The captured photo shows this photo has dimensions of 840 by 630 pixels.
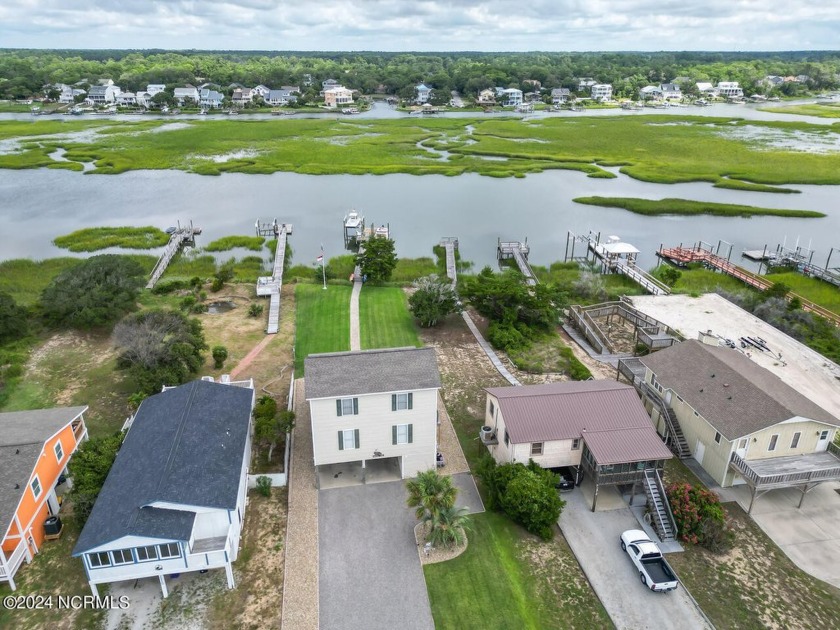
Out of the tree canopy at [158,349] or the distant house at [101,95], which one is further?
the distant house at [101,95]

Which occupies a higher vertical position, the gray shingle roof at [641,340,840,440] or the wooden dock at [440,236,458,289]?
the gray shingle roof at [641,340,840,440]

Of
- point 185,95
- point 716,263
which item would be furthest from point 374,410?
point 185,95

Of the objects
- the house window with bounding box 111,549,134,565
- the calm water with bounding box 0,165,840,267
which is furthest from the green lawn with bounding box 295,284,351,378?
the house window with bounding box 111,549,134,565

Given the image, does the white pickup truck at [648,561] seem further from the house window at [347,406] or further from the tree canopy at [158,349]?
the tree canopy at [158,349]

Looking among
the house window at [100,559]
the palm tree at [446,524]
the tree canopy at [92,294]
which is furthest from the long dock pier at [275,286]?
the palm tree at [446,524]

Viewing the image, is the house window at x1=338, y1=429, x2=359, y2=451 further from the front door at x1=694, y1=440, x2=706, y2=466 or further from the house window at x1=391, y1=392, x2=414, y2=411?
the front door at x1=694, y1=440, x2=706, y2=466

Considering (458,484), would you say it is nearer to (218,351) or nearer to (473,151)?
(218,351)

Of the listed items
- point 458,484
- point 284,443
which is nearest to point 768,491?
point 458,484
